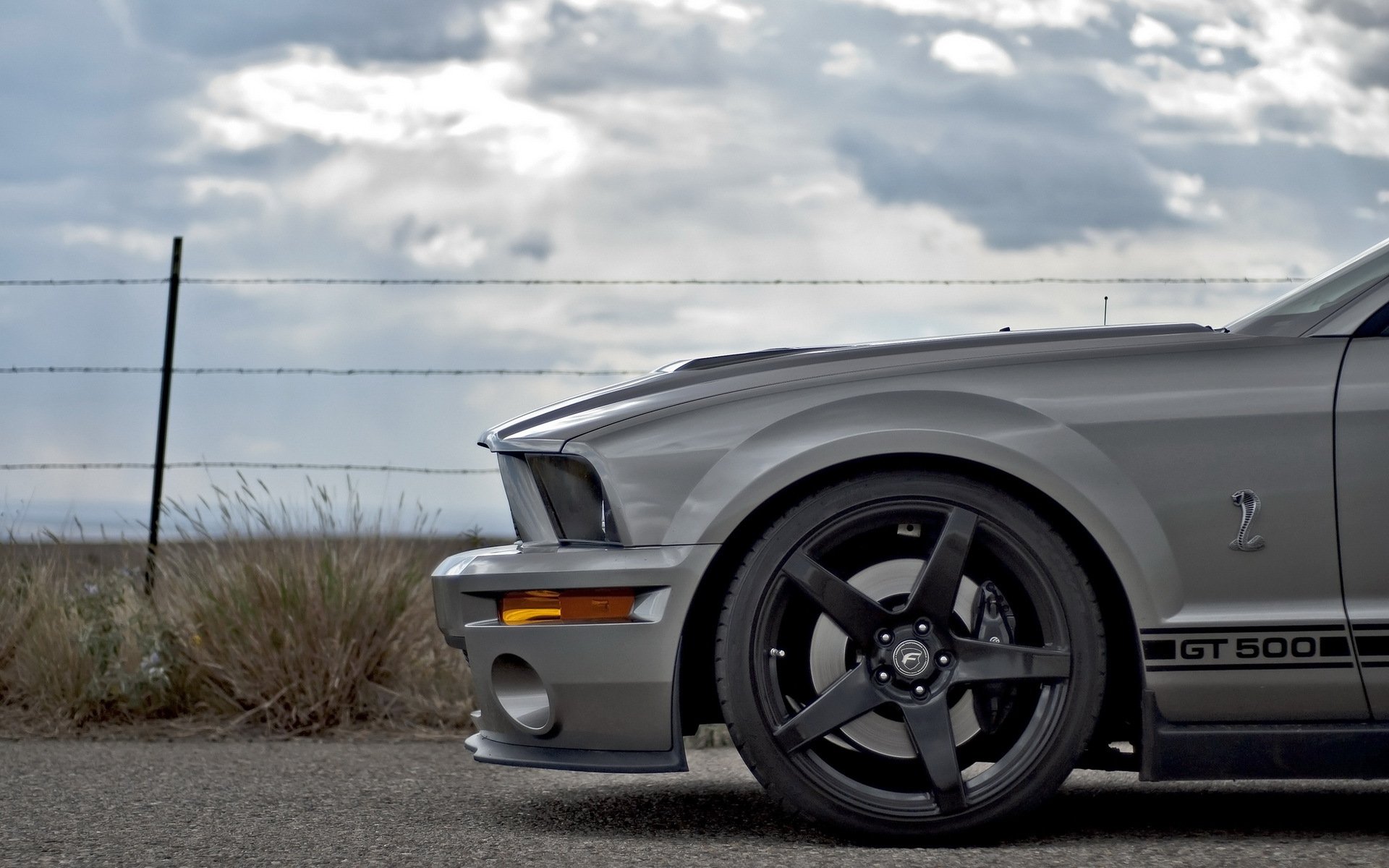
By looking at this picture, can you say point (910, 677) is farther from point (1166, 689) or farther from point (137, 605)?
point (137, 605)

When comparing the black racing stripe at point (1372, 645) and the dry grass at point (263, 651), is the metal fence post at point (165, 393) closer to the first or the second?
the dry grass at point (263, 651)

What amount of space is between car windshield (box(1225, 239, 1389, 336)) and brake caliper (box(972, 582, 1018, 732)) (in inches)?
34.2

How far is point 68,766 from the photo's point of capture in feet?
14.6

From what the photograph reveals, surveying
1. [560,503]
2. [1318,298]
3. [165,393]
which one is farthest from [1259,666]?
[165,393]

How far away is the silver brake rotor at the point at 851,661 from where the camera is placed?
9.98 ft

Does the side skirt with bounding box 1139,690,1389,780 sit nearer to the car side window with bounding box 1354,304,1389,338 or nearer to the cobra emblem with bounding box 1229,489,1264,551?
the cobra emblem with bounding box 1229,489,1264,551

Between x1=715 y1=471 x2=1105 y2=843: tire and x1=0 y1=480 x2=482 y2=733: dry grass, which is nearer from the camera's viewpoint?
x1=715 y1=471 x2=1105 y2=843: tire

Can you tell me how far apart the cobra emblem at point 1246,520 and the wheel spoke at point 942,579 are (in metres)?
0.57

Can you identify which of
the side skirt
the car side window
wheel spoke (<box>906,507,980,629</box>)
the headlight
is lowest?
the side skirt

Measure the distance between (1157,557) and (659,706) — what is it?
3.77 ft

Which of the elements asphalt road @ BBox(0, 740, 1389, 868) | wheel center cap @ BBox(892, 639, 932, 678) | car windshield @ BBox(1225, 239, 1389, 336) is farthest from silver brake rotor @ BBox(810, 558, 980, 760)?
car windshield @ BBox(1225, 239, 1389, 336)

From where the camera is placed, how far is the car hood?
313 centimetres

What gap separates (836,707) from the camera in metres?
2.96

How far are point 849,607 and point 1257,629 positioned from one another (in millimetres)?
896
